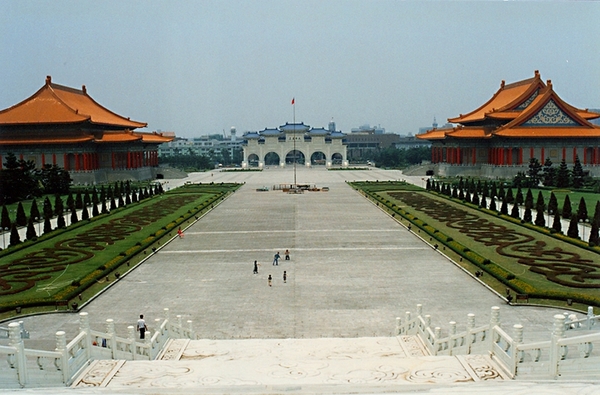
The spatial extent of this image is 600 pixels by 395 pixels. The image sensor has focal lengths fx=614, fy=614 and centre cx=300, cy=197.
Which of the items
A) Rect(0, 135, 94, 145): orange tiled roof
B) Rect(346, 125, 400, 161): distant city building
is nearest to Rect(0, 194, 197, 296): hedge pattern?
Rect(0, 135, 94, 145): orange tiled roof

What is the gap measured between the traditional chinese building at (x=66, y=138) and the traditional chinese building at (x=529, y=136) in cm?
3976

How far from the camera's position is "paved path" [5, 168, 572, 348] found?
→ 688 inches

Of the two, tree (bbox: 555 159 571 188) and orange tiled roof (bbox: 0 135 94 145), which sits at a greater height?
orange tiled roof (bbox: 0 135 94 145)

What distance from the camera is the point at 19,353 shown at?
930 centimetres

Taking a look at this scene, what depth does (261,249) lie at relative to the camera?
2861 cm

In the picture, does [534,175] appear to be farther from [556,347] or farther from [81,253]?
[556,347]

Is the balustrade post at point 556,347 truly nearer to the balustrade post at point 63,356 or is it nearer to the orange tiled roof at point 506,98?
the balustrade post at point 63,356

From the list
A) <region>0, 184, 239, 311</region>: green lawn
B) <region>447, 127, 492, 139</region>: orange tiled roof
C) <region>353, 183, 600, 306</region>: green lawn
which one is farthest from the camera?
<region>447, 127, 492, 139</region>: orange tiled roof

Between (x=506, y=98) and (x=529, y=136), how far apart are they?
Result: 13.0 m

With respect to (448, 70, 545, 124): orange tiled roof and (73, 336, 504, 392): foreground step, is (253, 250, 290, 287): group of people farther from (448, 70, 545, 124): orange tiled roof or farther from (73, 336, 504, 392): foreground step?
(448, 70, 545, 124): orange tiled roof

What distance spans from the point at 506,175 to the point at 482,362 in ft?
202

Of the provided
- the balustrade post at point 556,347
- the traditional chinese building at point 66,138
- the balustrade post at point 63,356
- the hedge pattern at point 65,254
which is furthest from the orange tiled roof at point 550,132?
the balustrade post at point 63,356

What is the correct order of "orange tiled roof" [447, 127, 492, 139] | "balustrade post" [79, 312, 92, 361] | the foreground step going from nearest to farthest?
the foreground step → "balustrade post" [79, 312, 92, 361] → "orange tiled roof" [447, 127, 492, 139]

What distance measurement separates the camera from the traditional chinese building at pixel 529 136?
6725cm
